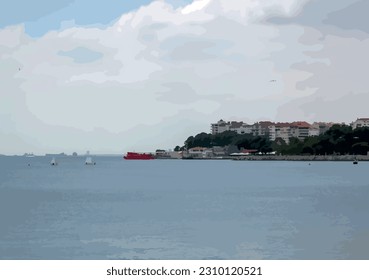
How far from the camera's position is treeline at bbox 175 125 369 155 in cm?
7644

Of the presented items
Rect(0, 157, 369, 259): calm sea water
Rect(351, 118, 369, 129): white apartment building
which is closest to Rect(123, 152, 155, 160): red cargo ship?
Rect(351, 118, 369, 129): white apartment building

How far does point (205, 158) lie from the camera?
10625cm

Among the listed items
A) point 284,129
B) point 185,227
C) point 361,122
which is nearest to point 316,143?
point 361,122

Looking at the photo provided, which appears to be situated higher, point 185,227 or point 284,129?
point 284,129

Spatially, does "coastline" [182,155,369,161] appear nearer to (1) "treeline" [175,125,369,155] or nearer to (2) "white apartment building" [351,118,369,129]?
(1) "treeline" [175,125,369,155]

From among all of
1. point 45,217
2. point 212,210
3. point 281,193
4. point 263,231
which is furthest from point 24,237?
point 281,193

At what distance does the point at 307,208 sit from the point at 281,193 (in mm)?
7115

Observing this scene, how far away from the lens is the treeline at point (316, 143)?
3009 inches

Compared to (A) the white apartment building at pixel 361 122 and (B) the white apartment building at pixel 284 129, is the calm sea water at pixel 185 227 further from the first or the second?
(B) the white apartment building at pixel 284 129

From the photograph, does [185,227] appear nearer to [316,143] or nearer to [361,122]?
[316,143]

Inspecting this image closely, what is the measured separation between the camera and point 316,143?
265 ft

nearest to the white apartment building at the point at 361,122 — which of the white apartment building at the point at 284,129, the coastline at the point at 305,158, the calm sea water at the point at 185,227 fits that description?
the white apartment building at the point at 284,129

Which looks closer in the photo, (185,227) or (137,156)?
(185,227)
